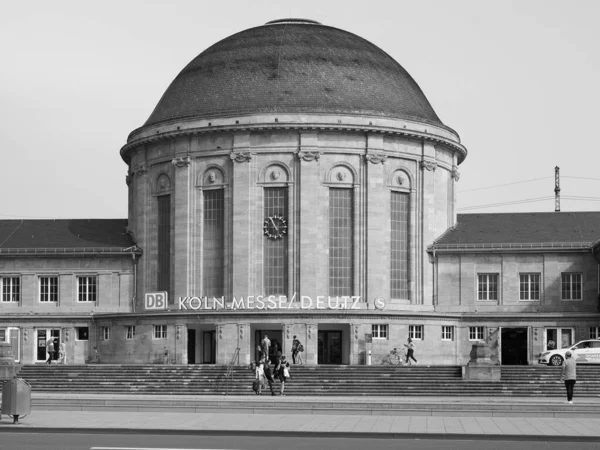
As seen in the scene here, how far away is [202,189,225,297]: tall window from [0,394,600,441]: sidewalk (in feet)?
109

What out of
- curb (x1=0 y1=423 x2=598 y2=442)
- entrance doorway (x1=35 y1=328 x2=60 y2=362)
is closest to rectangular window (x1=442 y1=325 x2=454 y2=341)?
entrance doorway (x1=35 y1=328 x2=60 y2=362)

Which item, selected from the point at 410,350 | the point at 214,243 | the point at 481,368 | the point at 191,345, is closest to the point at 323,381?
the point at 481,368

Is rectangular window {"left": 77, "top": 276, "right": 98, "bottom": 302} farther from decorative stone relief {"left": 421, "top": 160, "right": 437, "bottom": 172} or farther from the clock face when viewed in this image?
decorative stone relief {"left": 421, "top": 160, "right": 437, "bottom": 172}

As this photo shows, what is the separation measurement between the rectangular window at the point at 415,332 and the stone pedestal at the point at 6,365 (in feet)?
75.1

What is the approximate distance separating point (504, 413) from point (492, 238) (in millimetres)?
36670

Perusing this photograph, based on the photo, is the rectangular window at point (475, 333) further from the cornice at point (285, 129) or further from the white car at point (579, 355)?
the white car at point (579, 355)

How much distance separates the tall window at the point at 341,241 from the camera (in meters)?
69.2

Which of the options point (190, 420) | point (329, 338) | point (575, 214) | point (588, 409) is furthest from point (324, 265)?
point (190, 420)

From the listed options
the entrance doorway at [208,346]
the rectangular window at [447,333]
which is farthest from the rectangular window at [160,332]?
the rectangular window at [447,333]

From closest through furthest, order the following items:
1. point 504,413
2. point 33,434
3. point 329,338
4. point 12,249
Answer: point 33,434, point 504,413, point 329,338, point 12,249

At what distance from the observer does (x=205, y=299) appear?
69.4 meters

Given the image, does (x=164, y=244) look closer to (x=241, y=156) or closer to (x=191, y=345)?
(x=191, y=345)

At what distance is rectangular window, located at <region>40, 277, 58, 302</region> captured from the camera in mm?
73375

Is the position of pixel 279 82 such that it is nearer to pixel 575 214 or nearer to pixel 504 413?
pixel 575 214
